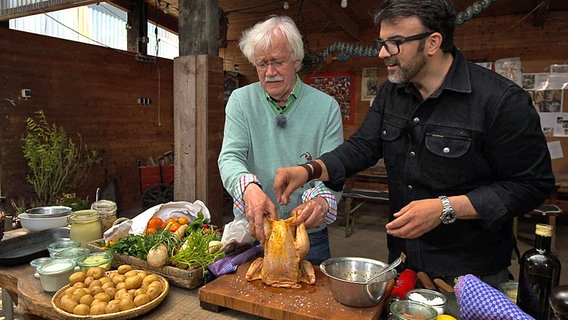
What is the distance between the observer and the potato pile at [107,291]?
4.78ft

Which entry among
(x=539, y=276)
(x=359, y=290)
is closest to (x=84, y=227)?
(x=359, y=290)

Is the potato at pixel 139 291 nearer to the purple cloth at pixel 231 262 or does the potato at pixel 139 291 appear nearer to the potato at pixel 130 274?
the potato at pixel 130 274

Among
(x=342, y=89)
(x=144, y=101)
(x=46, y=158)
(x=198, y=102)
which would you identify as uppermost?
(x=342, y=89)

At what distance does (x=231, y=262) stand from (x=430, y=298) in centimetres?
83

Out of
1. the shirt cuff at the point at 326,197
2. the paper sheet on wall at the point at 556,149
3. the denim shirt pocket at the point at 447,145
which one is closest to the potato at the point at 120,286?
the shirt cuff at the point at 326,197

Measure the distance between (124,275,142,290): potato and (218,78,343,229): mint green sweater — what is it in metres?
0.70

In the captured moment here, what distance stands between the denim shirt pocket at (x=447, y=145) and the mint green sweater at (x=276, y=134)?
568mm

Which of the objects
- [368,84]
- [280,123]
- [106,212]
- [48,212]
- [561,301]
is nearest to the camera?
[561,301]

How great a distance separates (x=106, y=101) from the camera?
7.52 meters

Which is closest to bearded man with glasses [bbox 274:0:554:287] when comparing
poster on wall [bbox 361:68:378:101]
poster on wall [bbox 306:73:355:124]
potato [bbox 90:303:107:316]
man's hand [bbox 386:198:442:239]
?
man's hand [bbox 386:198:442:239]

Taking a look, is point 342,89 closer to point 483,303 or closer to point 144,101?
point 144,101

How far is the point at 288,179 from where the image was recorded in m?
1.72

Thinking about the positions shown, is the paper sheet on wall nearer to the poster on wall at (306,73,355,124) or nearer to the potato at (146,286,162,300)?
the poster on wall at (306,73,355,124)

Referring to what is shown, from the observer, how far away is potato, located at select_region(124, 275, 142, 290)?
5.27 ft
